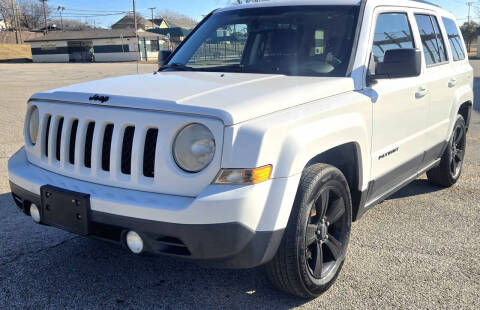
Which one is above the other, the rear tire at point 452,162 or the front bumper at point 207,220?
the front bumper at point 207,220

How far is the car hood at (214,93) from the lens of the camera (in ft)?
7.86

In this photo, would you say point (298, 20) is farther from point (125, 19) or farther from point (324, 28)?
point (125, 19)

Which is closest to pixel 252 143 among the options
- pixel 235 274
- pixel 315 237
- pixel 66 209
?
pixel 315 237

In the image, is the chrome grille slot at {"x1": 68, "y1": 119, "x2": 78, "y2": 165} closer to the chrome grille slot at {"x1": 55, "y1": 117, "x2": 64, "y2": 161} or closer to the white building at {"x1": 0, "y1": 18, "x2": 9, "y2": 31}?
the chrome grille slot at {"x1": 55, "y1": 117, "x2": 64, "y2": 161}

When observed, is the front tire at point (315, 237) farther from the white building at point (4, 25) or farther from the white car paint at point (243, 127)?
the white building at point (4, 25)

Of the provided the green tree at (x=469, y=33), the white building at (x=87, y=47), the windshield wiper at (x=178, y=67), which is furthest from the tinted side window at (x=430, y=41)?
the green tree at (x=469, y=33)

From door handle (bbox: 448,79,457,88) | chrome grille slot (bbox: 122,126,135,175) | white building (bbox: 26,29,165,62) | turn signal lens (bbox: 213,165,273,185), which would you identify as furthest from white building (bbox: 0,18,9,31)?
turn signal lens (bbox: 213,165,273,185)

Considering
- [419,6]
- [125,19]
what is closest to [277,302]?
[419,6]

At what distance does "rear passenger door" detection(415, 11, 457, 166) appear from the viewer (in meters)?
4.16

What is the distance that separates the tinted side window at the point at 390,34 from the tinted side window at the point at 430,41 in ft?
1.01

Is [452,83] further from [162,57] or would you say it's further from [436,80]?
[162,57]

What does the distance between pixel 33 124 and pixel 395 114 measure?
261cm

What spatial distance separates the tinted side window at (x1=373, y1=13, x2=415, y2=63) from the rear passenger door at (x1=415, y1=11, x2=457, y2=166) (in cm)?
28

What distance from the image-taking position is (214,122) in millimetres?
2309
